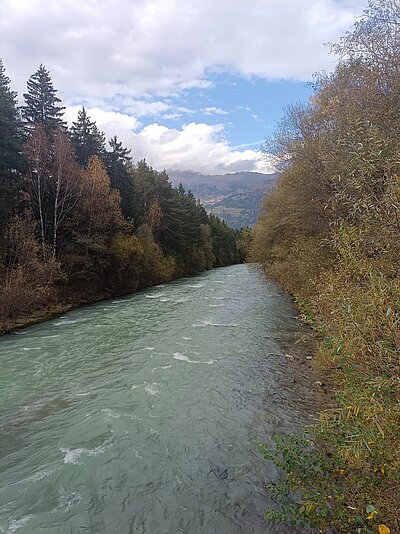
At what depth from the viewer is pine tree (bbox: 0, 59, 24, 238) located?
980 inches

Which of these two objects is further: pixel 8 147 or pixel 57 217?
pixel 57 217

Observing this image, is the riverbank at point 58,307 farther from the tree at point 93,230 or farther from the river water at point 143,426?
the river water at point 143,426

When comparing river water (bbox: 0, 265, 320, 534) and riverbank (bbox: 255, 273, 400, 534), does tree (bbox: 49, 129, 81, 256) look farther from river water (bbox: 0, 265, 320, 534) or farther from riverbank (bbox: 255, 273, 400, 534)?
riverbank (bbox: 255, 273, 400, 534)

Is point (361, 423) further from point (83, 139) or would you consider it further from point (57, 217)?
point (83, 139)

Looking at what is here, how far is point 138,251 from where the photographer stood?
32.7m

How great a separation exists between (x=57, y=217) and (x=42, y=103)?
1102 cm

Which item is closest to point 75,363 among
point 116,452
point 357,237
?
point 116,452

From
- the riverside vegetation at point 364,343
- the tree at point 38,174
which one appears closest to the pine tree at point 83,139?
the tree at point 38,174

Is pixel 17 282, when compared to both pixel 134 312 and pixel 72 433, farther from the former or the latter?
pixel 72 433

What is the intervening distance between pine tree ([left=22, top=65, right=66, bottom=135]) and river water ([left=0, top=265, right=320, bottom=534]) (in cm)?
2205

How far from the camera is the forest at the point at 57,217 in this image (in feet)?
71.3

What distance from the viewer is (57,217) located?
2878 cm

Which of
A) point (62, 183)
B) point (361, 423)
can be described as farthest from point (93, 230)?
point (361, 423)

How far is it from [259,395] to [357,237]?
6.53 meters
